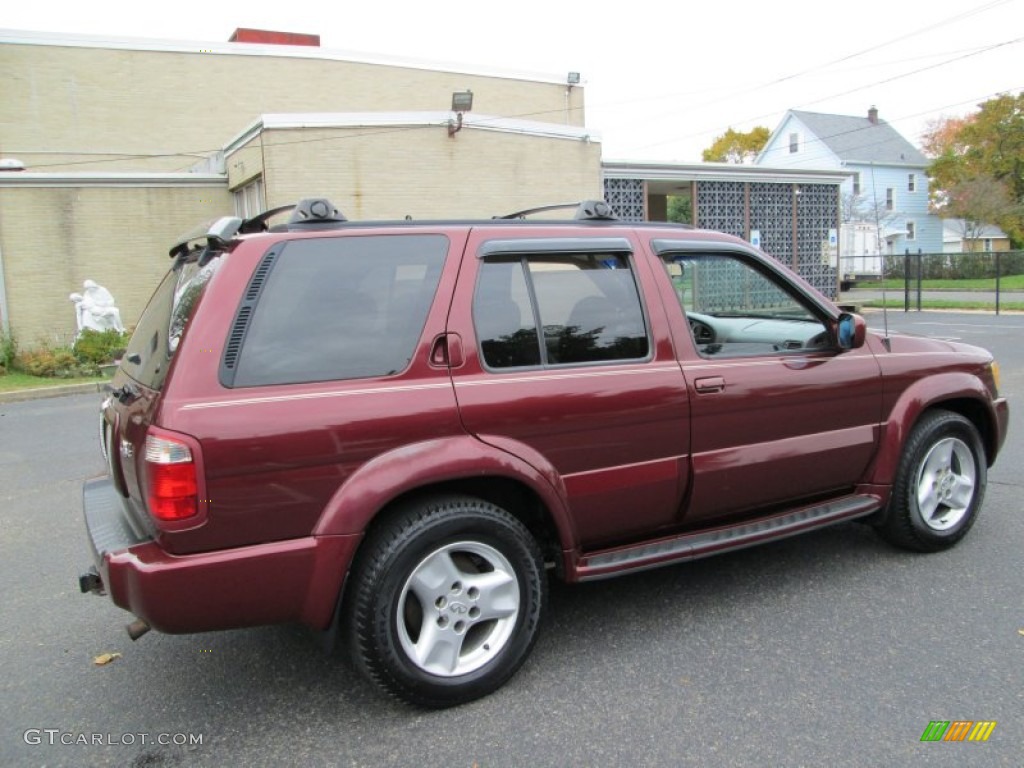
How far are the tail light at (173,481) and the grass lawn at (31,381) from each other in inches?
481

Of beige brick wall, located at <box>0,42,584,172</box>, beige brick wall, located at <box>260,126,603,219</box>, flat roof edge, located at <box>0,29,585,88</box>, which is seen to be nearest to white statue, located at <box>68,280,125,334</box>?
beige brick wall, located at <box>260,126,603,219</box>

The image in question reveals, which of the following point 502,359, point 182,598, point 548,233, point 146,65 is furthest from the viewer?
point 146,65

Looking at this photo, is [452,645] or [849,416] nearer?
[452,645]

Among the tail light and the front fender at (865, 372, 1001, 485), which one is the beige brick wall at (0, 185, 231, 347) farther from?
the front fender at (865, 372, 1001, 485)

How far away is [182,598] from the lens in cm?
265

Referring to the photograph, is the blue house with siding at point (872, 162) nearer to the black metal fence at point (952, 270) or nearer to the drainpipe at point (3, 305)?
the black metal fence at point (952, 270)

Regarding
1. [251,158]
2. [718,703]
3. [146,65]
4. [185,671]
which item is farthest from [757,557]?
[146,65]

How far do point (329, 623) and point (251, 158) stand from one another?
15517mm

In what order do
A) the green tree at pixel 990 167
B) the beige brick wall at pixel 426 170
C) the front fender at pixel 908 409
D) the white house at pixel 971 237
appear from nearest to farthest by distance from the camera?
the front fender at pixel 908 409, the beige brick wall at pixel 426 170, the green tree at pixel 990 167, the white house at pixel 971 237

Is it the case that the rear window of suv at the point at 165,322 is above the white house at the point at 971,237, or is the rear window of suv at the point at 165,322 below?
below

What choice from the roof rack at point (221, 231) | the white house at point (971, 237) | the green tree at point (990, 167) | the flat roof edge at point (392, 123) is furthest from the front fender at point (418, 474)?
the white house at point (971, 237)

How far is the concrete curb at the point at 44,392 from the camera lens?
41.0 feet

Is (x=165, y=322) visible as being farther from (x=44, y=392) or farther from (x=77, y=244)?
(x=77, y=244)

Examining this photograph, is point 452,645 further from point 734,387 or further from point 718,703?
point 734,387
